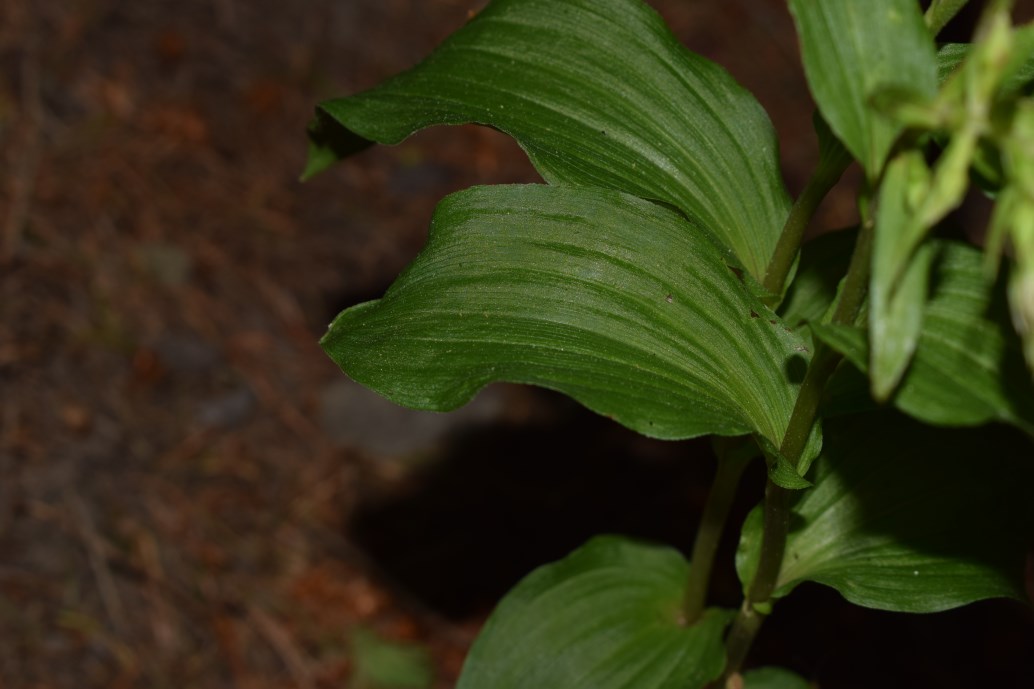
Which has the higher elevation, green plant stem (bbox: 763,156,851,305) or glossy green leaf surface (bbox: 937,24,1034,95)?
glossy green leaf surface (bbox: 937,24,1034,95)

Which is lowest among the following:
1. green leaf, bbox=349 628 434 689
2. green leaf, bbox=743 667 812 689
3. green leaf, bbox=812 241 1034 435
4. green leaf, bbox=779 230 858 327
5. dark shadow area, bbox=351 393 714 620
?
green leaf, bbox=349 628 434 689

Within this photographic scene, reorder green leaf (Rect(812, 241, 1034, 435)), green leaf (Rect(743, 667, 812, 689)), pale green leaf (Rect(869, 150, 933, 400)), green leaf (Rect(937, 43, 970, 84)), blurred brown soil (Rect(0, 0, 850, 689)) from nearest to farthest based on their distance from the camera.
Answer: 1. pale green leaf (Rect(869, 150, 933, 400))
2. green leaf (Rect(812, 241, 1034, 435))
3. green leaf (Rect(937, 43, 970, 84))
4. green leaf (Rect(743, 667, 812, 689))
5. blurred brown soil (Rect(0, 0, 850, 689))

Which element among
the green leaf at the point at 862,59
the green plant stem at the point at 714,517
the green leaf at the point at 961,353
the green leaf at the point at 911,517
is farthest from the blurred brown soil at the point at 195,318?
the green leaf at the point at 862,59

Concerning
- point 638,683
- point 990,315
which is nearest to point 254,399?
point 638,683

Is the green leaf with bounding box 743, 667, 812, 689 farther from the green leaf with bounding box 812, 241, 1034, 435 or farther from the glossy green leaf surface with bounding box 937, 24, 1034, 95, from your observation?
the glossy green leaf surface with bounding box 937, 24, 1034, 95

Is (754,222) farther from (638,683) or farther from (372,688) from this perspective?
(372,688)

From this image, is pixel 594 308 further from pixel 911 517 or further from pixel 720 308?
pixel 911 517

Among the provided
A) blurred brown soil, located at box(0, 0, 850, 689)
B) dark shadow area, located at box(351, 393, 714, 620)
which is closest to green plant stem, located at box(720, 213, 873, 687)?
dark shadow area, located at box(351, 393, 714, 620)
